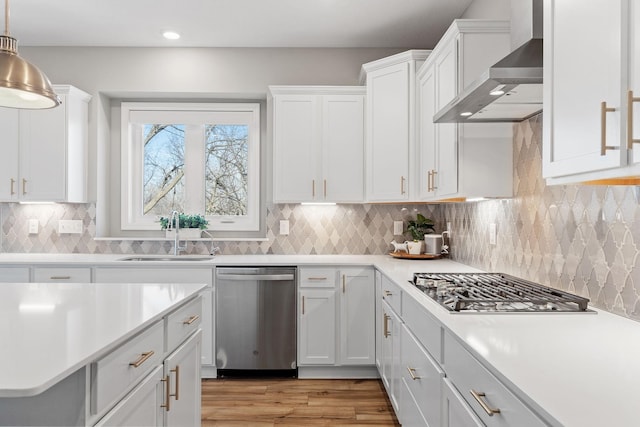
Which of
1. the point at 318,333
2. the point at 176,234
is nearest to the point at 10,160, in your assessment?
the point at 176,234

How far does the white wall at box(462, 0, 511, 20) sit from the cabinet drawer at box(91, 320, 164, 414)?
7.99 feet

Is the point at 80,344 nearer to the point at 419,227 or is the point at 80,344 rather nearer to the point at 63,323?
the point at 63,323

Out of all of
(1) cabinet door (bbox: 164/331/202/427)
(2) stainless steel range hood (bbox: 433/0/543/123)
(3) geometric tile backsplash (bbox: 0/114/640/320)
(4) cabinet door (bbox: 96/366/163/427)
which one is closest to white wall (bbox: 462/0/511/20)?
(2) stainless steel range hood (bbox: 433/0/543/123)

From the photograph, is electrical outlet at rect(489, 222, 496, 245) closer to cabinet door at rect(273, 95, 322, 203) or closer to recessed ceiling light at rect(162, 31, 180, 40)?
cabinet door at rect(273, 95, 322, 203)

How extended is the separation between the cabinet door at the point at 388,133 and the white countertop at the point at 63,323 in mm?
1813

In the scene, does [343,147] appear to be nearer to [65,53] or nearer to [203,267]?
[203,267]

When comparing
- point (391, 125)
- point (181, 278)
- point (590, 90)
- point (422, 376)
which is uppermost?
point (391, 125)

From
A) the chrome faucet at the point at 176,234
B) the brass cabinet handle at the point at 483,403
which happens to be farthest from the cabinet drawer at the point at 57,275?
the brass cabinet handle at the point at 483,403

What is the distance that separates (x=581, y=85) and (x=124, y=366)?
156 centimetres

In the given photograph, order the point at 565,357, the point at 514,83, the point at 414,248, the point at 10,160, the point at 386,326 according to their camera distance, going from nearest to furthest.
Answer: the point at 565,357
the point at 514,83
the point at 386,326
the point at 414,248
the point at 10,160

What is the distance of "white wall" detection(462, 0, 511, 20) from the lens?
260 centimetres

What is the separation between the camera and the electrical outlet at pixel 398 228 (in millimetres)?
4016

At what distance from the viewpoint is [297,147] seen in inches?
148

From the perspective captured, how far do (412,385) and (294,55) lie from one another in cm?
297
